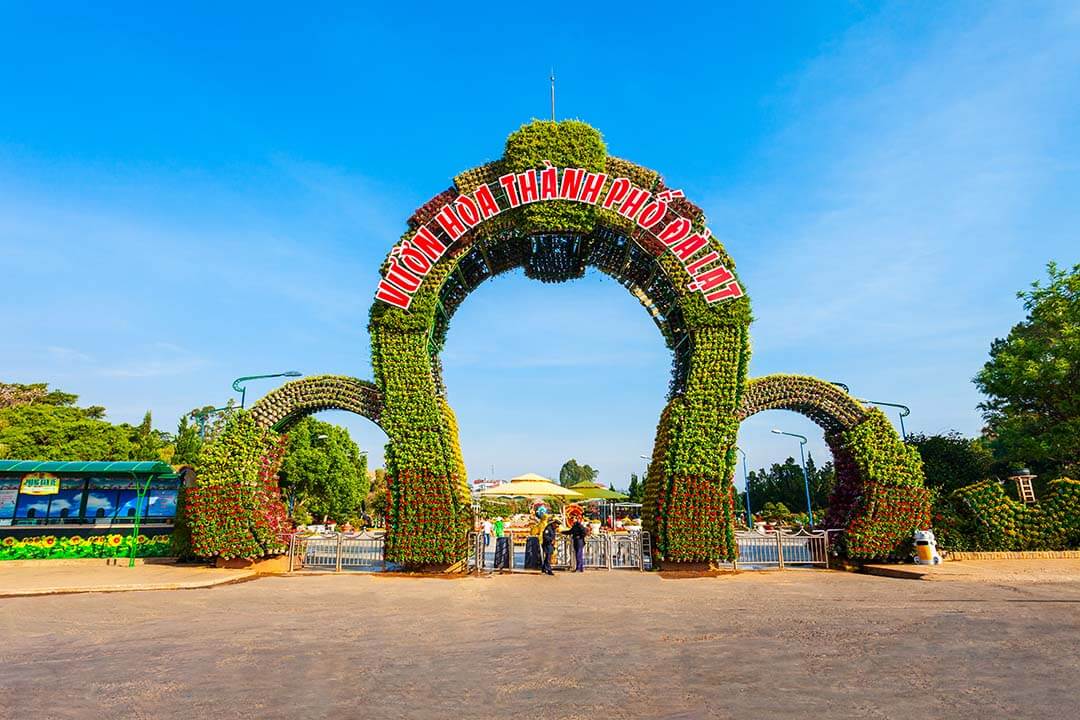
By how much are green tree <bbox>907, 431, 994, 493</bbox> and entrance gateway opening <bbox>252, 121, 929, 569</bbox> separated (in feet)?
44.2

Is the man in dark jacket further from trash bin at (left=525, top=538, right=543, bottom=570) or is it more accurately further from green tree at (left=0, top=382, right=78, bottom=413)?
green tree at (left=0, top=382, right=78, bottom=413)

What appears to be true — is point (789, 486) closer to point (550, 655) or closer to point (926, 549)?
point (926, 549)

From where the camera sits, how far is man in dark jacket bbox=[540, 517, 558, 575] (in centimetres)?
1524

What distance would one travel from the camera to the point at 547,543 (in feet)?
50.2

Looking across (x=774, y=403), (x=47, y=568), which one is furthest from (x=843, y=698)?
(x=47, y=568)

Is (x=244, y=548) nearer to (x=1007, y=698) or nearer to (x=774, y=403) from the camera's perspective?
(x=774, y=403)

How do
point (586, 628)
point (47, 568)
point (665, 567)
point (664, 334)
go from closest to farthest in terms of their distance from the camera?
point (586, 628), point (665, 567), point (47, 568), point (664, 334)

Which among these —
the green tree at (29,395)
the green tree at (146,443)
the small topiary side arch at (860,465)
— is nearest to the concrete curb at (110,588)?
the small topiary side arch at (860,465)

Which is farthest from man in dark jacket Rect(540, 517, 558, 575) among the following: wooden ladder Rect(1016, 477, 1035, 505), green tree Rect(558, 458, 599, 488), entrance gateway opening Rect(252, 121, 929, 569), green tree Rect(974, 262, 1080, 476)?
green tree Rect(558, 458, 599, 488)

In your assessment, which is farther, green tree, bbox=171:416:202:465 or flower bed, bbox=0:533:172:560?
green tree, bbox=171:416:202:465

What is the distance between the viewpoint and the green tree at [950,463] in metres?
27.2

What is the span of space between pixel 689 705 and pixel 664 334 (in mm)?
13058

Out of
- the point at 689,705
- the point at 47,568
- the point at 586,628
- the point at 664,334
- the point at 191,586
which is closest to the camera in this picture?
the point at 689,705

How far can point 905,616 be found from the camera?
914cm
